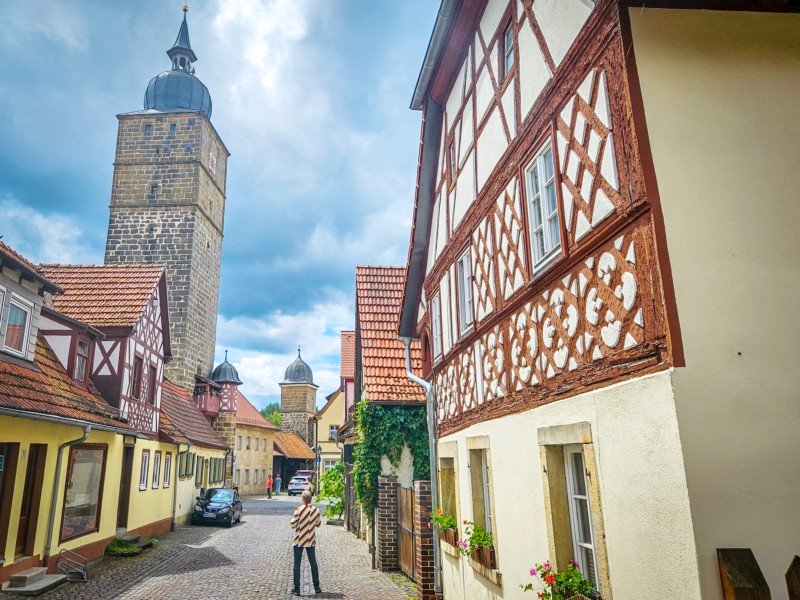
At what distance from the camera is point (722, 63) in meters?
4.29

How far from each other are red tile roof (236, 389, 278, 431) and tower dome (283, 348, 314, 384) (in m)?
25.9

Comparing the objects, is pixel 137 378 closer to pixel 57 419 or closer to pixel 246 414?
pixel 57 419

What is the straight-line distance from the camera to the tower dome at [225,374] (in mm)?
38875

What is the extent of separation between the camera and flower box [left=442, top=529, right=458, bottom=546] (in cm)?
863

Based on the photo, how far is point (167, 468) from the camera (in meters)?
21.4

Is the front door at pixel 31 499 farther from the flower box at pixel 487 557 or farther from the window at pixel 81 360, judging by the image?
the flower box at pixel 487 557

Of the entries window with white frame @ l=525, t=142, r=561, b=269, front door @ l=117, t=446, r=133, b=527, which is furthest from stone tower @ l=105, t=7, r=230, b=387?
window with white frame @ l=525, t=142, r=561, b=269

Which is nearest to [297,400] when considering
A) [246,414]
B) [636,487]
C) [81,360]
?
[246,414]

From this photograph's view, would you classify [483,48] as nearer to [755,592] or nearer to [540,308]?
[540,308]

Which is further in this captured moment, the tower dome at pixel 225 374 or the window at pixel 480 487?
the tower dome at pixel 225 374

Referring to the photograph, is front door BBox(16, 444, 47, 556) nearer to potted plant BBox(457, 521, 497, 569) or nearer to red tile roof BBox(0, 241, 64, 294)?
red tile roof BBox(0, 241, 64, 294)

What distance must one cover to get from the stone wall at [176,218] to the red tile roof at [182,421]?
5.12 m

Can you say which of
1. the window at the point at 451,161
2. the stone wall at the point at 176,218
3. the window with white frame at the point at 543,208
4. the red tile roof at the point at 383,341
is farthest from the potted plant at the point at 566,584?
the stone wall at the point at 176,218

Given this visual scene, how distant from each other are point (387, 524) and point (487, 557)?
6360 millimetres
